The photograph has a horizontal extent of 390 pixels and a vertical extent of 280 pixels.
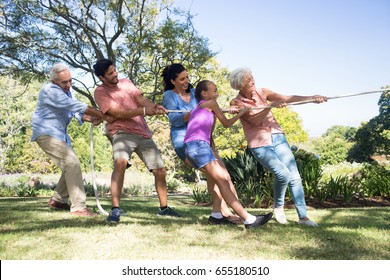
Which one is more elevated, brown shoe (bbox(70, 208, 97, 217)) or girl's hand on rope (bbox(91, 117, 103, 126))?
girl's hand on rope (bbox(91, 117, 103, 126))

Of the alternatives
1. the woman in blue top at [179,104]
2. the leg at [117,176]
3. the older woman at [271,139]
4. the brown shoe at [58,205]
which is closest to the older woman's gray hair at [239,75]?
the older woman at [271,139]

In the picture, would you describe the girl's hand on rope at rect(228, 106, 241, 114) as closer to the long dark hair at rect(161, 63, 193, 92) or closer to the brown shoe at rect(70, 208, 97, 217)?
the long dark hair at rect(161, 63, 193, 92)

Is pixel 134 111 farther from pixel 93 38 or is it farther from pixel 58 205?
pixel 93 38

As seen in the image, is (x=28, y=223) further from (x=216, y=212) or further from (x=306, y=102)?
(x=306, y=102)

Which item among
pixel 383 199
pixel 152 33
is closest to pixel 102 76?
pixel 383 199

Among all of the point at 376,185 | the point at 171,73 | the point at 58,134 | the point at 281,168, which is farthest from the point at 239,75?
the point at 376,185

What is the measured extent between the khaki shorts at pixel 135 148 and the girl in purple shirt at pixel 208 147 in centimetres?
85

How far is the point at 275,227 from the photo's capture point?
438 cm

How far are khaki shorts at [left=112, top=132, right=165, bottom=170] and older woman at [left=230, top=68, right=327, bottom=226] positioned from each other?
1191mm

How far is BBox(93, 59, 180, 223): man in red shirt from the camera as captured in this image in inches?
195

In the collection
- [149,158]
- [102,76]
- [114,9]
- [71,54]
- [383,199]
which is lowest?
[383,199]

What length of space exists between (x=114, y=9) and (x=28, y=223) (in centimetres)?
1337

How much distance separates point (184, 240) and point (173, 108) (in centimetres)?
194

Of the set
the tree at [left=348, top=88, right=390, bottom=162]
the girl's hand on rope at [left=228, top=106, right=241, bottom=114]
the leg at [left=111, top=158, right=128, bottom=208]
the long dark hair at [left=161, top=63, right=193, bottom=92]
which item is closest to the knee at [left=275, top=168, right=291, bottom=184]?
the girl's hand on rope at [left=228, top=106, right=241, bottom=114]
